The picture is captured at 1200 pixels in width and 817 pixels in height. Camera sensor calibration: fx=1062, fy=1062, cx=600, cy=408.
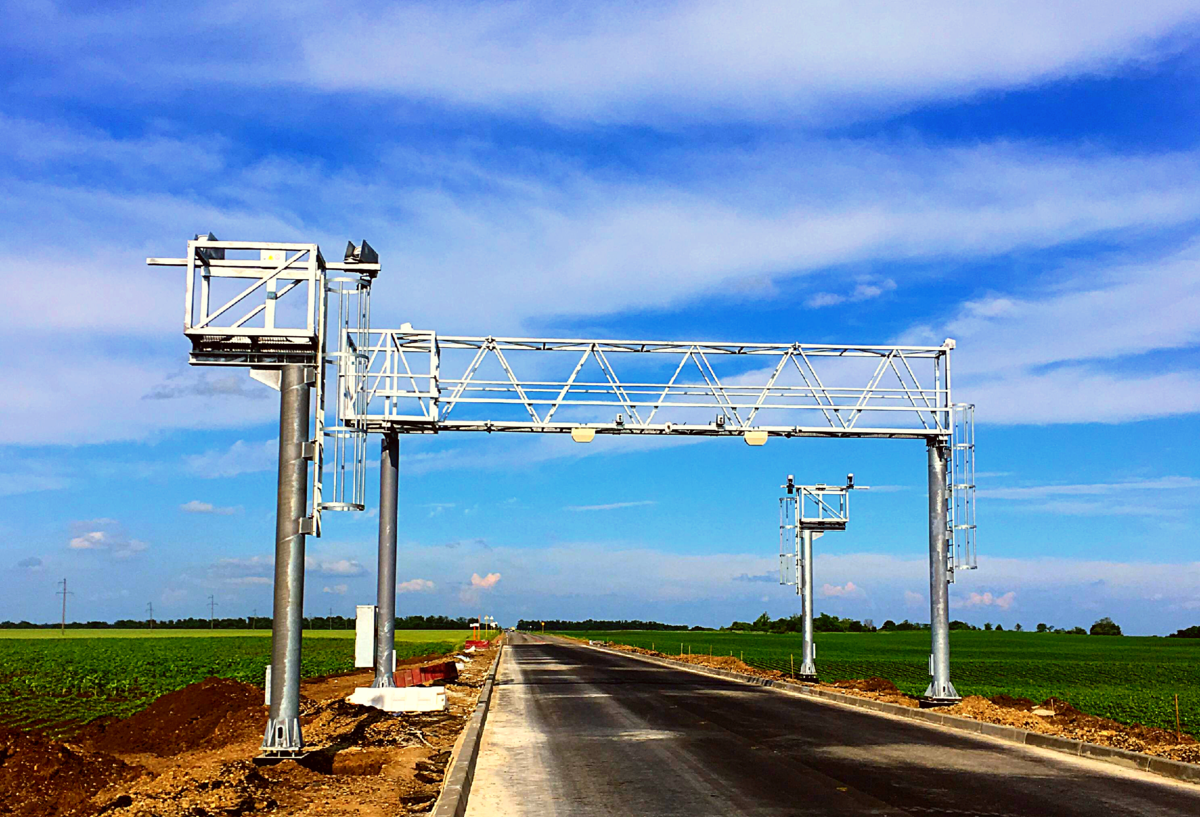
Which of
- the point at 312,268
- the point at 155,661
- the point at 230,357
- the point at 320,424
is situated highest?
the point at 312,268

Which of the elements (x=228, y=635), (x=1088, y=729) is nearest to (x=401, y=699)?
(x=1088, y=729)

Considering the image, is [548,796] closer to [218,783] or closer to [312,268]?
[218,783]

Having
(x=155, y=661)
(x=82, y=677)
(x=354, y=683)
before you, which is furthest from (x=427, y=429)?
(x=155, y=661)

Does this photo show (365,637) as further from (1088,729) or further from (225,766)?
(1088,729)

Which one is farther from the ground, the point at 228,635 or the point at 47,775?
the point at 47,775

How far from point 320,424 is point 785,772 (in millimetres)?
7771

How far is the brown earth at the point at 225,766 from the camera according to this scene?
11469 millimetres

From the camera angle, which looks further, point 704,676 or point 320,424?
point 704,676

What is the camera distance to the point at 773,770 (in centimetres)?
1418

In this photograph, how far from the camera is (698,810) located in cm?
1113

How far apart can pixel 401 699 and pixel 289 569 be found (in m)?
9.17

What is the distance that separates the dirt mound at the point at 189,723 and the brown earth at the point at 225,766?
0.03m

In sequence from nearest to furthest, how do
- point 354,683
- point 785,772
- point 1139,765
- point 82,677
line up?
point 785,772 → point 1139,765 → point 354,683 → point 82,677

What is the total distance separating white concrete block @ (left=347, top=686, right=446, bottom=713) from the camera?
21906mm
